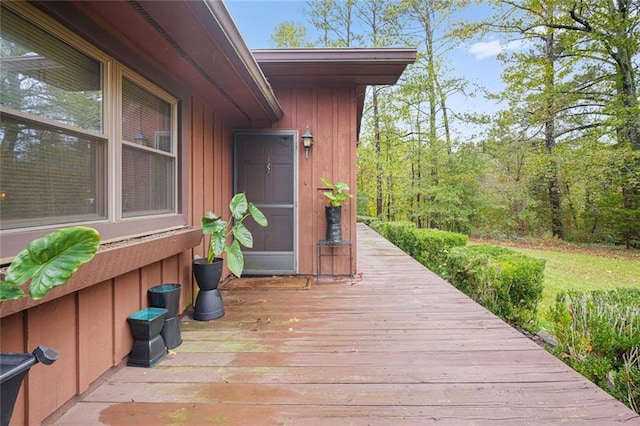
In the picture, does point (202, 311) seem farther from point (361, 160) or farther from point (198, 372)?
point (361, 160)

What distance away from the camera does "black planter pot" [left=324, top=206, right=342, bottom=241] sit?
398cm

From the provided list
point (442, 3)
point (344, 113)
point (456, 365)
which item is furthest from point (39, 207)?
point (442, 3)

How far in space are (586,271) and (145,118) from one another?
9.14m

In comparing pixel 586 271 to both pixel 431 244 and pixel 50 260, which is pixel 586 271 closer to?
pixel 431 244

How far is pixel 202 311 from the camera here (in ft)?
8.88

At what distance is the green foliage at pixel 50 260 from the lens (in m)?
0.93

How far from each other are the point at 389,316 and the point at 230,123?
10.1ft

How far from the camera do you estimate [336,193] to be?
3967mm

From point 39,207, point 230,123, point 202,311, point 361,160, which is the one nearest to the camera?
point 39,207

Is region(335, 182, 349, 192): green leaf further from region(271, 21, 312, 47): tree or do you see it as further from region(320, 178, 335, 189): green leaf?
region(271, 21, 312, 47): tree

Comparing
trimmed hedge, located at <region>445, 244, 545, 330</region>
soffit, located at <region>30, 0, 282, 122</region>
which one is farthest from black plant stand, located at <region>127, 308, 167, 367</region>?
trimmed hedge, located at <region>445, 244, 545, 330</region>

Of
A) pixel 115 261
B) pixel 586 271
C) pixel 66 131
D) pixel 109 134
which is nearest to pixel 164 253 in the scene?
pixel 115 261

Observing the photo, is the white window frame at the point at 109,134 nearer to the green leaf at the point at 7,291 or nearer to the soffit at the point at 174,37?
the soffit at the point at 174,37

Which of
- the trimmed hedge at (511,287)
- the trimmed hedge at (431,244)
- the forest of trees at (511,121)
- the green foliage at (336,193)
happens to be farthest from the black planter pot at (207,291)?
the forest of trees at (511,121)
